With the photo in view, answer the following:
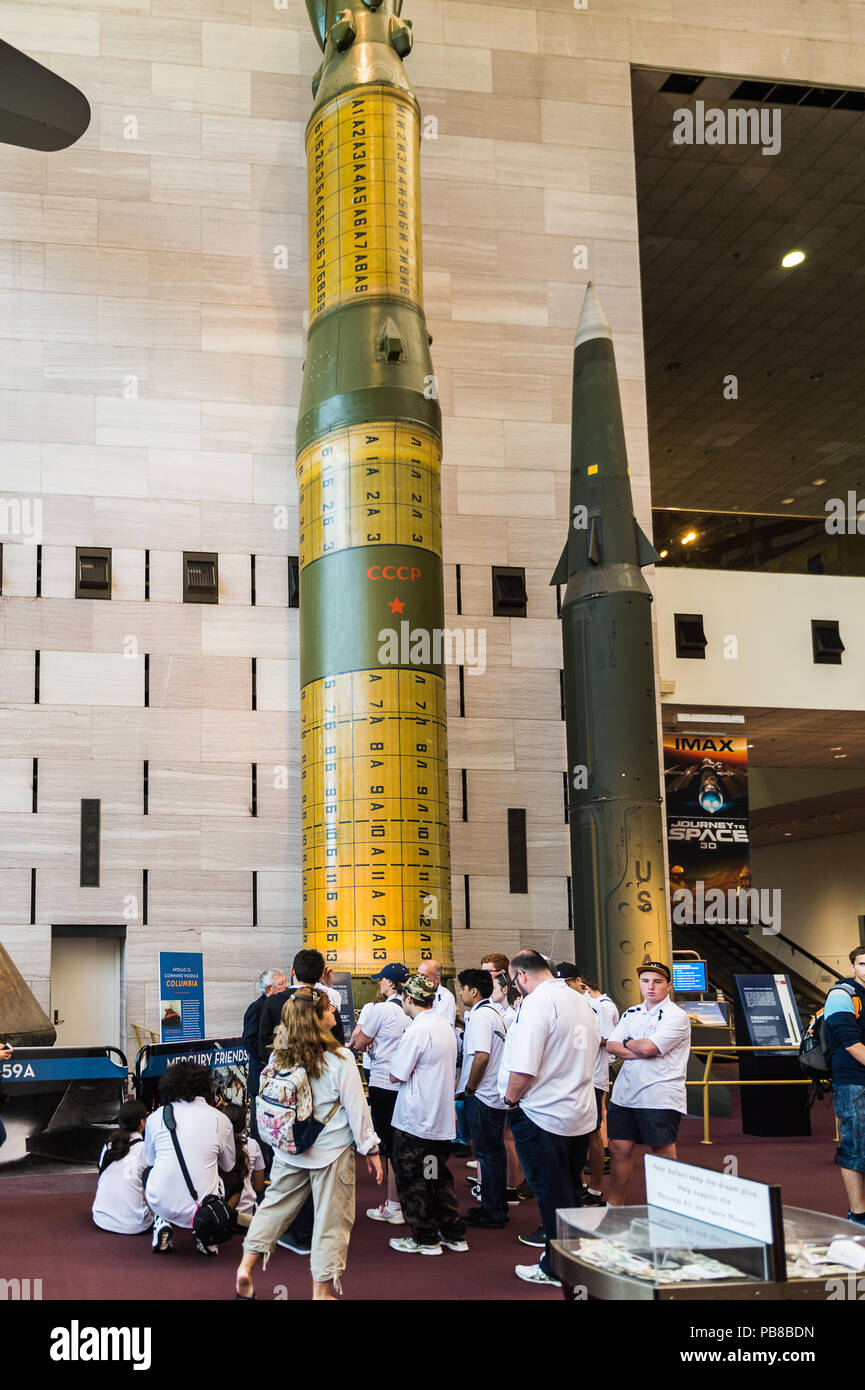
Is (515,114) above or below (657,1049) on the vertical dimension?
above

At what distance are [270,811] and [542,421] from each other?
17.3 feet

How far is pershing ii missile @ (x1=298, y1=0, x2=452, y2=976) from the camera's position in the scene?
1043 cm

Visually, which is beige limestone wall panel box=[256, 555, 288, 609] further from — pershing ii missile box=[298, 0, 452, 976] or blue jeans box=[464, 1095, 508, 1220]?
blue jeans box=[464, 1095, 508, 1220]

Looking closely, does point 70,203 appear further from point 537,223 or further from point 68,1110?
point 68,1110

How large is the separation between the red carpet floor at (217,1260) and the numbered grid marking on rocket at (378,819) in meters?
2.54

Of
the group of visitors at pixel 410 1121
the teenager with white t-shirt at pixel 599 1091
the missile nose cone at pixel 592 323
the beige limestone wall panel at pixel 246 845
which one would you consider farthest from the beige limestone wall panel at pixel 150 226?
the teenager with white t-shirt at pixel 599 1091

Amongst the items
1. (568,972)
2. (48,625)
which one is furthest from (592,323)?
(568,972)

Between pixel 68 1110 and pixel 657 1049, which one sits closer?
pixel 657 1049

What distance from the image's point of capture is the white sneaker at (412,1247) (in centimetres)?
594

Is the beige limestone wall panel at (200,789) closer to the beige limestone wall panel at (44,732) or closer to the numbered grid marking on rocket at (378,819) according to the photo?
the beige limestone wall panel at (44,732)

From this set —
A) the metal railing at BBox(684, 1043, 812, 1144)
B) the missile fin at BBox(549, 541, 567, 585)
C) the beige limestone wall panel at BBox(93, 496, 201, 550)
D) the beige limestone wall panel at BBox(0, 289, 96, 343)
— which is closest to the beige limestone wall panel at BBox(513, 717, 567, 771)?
the missile fin at BBox(549, 541, 567, 585)

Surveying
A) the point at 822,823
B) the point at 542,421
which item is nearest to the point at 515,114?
the point at 542,421

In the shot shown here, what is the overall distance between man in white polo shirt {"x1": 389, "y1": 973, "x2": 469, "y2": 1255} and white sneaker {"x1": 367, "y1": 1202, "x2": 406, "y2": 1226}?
27.2 inches

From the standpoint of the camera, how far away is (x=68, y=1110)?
848cm
